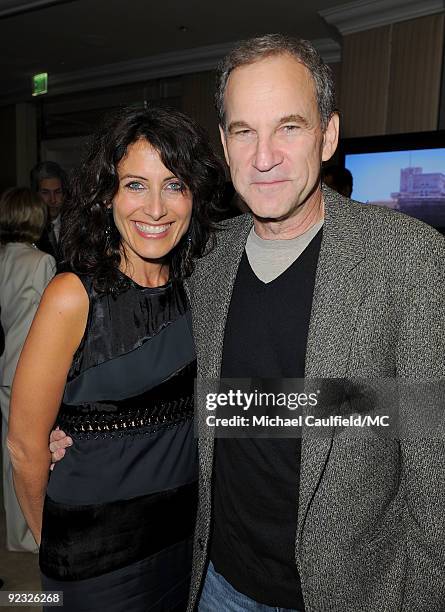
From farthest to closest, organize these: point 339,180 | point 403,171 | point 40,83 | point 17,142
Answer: point 17,142 → point 40,83 → point 403,171 → point 339,180

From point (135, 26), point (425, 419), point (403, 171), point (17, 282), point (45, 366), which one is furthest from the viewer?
point (135, 26)

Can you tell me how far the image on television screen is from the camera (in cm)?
506

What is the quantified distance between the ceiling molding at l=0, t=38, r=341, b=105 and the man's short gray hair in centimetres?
574

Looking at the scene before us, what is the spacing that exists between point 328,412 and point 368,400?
0.28 ft

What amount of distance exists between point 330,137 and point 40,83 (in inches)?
325

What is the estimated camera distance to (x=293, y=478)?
1278 millimetres

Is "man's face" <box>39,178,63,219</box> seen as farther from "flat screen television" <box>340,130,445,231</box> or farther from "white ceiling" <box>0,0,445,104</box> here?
"flat screen television" <box>340,130,445,231</box>

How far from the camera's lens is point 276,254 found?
138 centimetres

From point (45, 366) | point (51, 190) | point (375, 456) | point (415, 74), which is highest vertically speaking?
point (415, 74)

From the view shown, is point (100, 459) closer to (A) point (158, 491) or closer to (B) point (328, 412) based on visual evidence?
(A) point (158, 491)

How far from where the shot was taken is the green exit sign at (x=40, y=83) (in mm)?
8500

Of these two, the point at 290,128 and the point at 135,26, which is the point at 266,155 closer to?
the point at 290,128

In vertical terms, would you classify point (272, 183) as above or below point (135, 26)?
below

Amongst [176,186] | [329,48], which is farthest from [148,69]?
[176,186]
